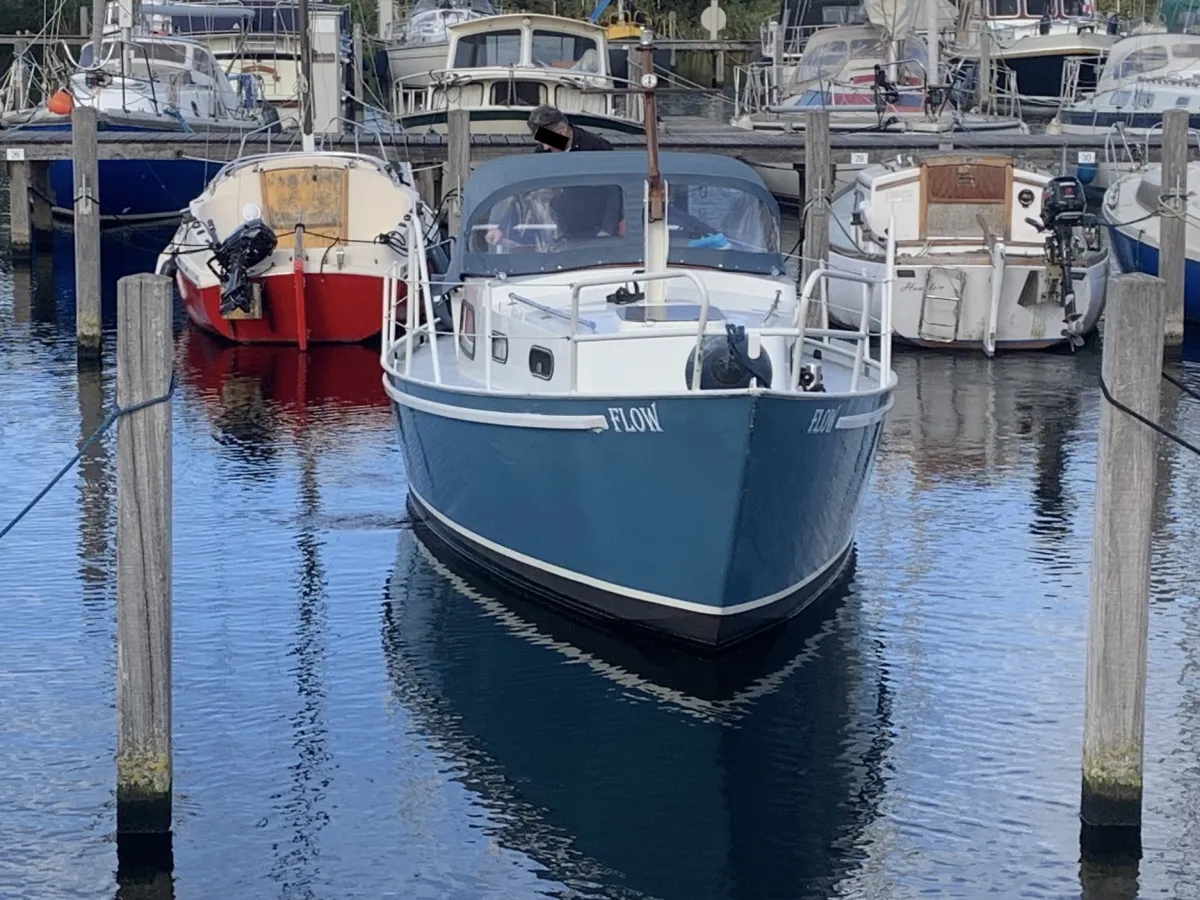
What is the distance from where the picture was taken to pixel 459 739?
10.2m

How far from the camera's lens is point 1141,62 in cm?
3631

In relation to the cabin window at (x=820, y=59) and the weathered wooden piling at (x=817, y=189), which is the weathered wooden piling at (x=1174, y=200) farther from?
the cabin window at (x=820, y=59)

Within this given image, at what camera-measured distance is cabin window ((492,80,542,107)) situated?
32625mm

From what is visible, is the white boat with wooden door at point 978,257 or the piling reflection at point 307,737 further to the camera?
the white boat with wooden door at point 978,257

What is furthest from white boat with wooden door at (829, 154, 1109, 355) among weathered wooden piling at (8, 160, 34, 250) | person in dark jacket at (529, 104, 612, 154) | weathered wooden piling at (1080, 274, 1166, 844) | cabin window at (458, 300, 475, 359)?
weathered wooden piling at (1080, 274, 1166, 844)

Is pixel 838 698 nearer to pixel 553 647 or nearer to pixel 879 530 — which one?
pixel 553 647

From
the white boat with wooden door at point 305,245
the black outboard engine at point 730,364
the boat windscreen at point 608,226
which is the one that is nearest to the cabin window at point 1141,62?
the white boat with wooden door at point 305,245

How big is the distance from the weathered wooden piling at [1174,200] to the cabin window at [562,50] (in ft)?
51.0

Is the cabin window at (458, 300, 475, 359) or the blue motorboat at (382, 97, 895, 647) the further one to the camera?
the cabin window at (458, 300, 475, 359)

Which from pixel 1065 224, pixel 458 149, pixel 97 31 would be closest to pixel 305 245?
pixel 458 149

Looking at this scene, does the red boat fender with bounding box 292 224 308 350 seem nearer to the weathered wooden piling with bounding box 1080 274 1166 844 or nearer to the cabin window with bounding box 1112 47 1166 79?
the weathered wooden piling with bounding box 1080 274 1166 844

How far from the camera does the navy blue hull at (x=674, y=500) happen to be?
10.5 metres

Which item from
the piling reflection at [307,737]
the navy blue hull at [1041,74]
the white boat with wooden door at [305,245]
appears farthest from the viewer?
the navy blue hull at [1041,74]

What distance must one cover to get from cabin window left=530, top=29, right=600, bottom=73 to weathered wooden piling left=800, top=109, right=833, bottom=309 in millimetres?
13656
